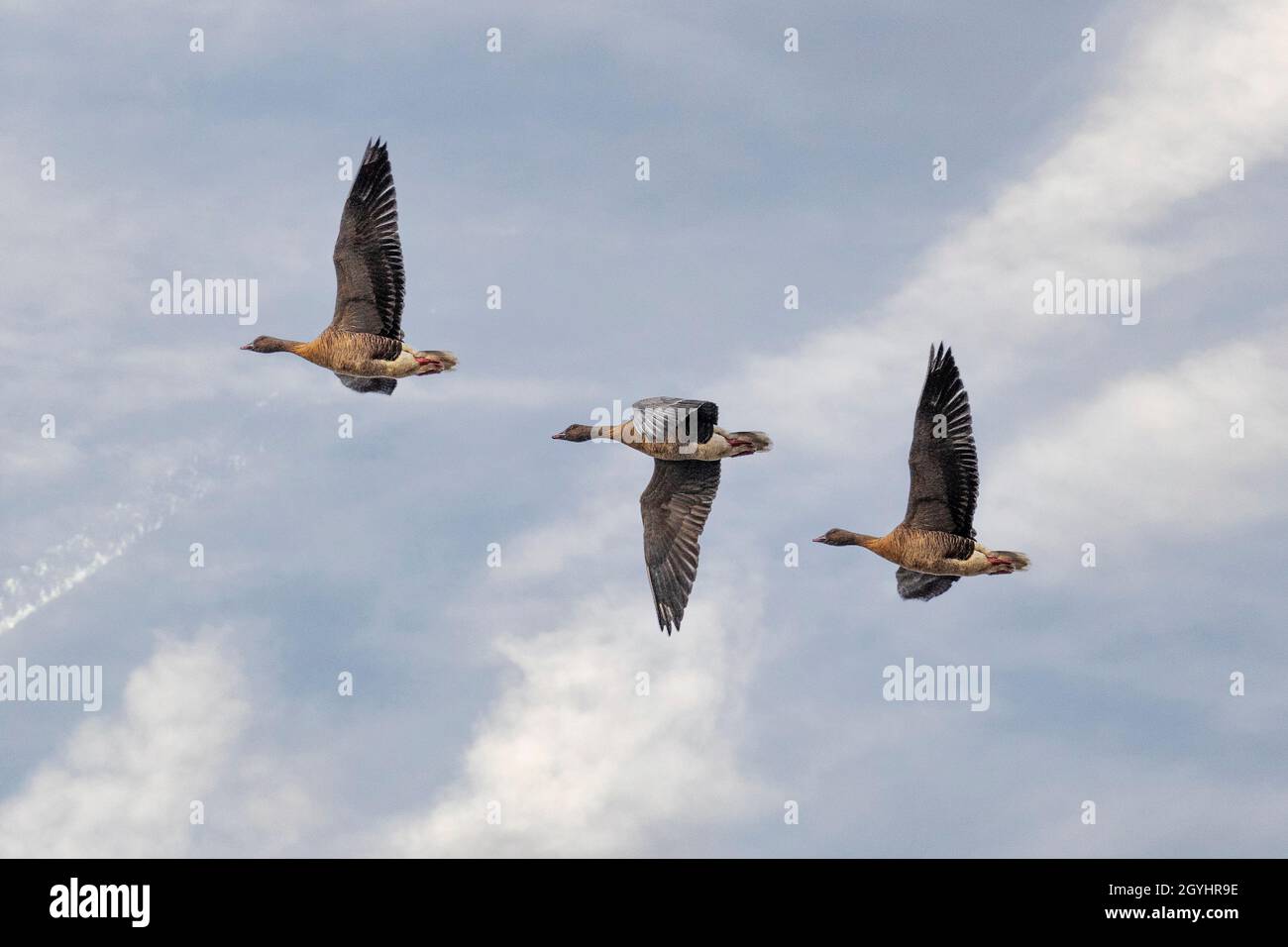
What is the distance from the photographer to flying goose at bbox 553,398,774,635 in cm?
4378

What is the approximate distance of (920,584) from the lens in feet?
141

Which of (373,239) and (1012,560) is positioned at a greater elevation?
(373,239)

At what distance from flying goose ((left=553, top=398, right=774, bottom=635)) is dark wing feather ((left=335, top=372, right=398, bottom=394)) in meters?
4.21

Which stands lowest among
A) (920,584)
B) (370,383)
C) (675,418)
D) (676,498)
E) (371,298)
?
(920,584)

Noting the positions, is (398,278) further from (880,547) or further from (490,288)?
(880,547)

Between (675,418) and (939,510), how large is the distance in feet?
20.3

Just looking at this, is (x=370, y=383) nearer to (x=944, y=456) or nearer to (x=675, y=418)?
(x=675, y=418)

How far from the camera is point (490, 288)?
44.3 meters

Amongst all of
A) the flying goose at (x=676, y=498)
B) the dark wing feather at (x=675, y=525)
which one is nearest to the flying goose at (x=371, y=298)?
the flying goose at (x=676, y=498)

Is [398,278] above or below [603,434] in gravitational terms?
above

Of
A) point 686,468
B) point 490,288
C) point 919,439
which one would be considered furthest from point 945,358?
point 490,288

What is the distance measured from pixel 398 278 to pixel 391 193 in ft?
6.25

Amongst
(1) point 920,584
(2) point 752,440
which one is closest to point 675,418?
(2) point 752,440
